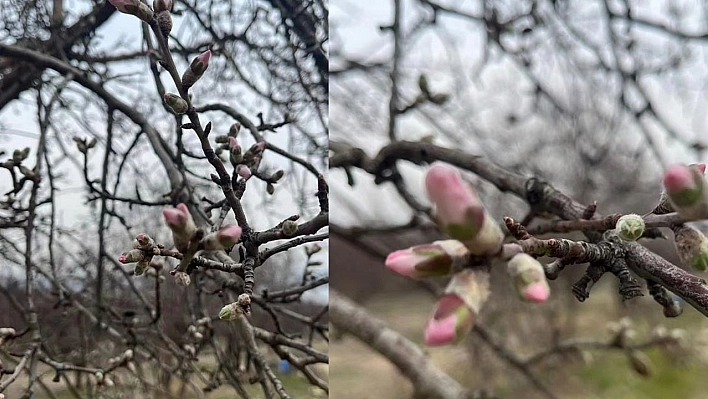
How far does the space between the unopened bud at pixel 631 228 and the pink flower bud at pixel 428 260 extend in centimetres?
7

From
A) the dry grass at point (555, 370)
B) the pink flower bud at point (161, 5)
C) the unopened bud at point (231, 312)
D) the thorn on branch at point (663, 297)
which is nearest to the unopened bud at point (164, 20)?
the pink flower bud at point (161, 5)

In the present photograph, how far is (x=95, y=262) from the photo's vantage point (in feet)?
1.05

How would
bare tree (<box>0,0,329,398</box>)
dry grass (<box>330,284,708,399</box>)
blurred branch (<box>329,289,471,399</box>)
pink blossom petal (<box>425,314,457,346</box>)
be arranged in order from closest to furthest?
1. pink blossom petal (<box>425,314,457,346</box>)
2. bare tree (<box>0,0,329,398</box>)
3. blurred branch (<box>329,289,471,399</box>)
4. dry grass (<box>330,284,708,399</box>)

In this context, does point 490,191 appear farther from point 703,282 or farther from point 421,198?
point 703,282

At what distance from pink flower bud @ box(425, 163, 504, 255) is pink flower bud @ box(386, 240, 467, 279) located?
1 cm

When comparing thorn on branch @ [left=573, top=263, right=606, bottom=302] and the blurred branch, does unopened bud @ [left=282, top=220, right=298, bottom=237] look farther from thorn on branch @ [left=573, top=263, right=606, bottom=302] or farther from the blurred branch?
the blurred branch

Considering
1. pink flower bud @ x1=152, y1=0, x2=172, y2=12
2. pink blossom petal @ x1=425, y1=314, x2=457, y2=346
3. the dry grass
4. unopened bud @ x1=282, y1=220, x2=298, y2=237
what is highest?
pink flower bud @ x1=152, y1=0, x2=172, y2=12

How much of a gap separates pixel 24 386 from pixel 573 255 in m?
0.25

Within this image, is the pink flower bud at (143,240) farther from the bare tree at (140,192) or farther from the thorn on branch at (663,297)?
the thorn on branch at (663,297)

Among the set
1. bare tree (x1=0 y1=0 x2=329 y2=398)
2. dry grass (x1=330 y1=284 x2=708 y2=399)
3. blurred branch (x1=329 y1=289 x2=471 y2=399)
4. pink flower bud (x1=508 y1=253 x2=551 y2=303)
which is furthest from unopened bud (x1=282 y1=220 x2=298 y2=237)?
dry grass (x1=330 y1=284 x2=708 y2=399)

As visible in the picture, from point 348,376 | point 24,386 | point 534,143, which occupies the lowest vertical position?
point 348,376

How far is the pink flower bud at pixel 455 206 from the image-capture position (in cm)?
19

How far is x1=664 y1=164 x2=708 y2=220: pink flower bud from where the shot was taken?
0.20 metres

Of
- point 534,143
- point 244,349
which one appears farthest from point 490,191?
point 244,349
